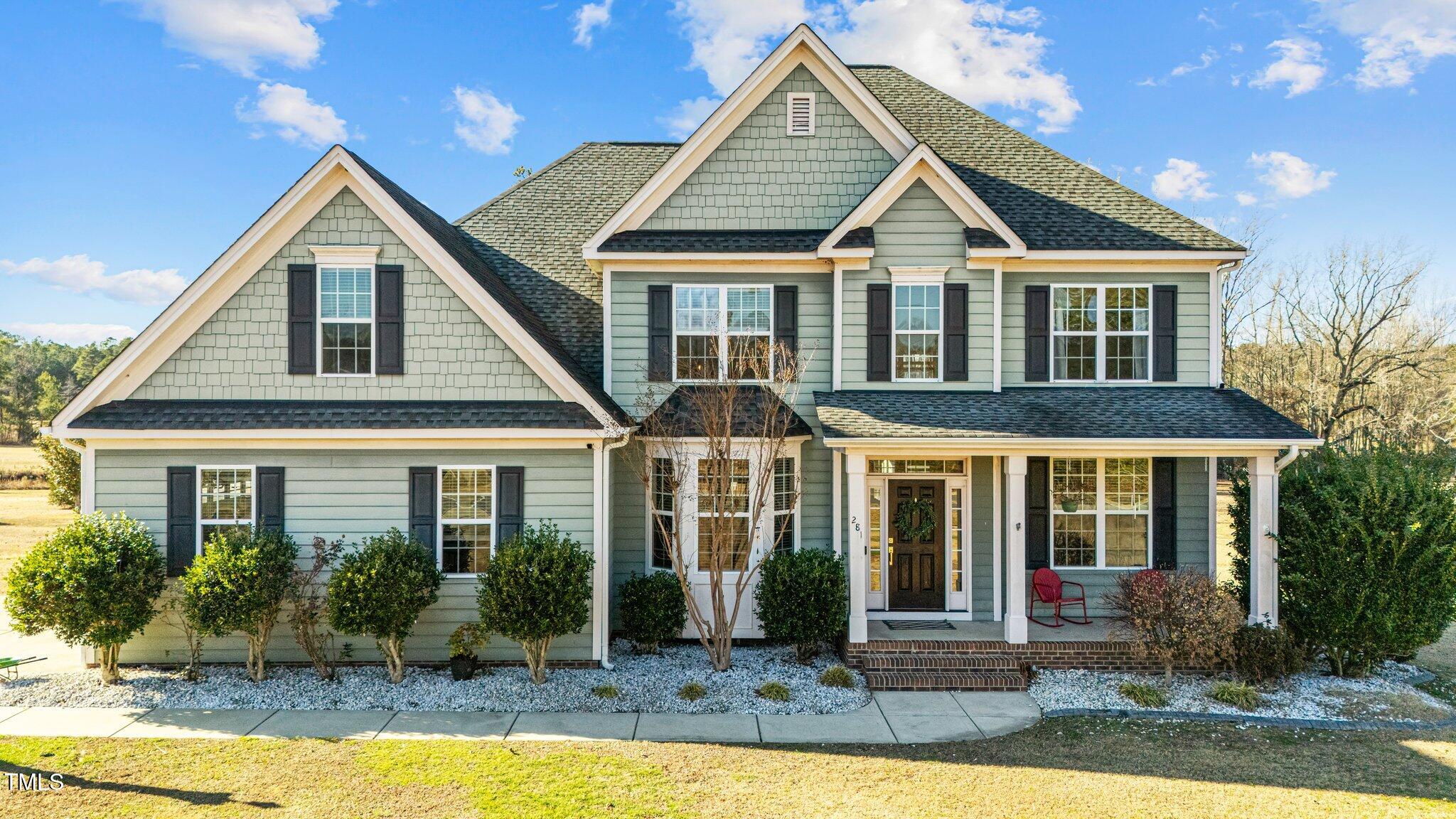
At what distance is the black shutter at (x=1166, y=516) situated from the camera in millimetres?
11797

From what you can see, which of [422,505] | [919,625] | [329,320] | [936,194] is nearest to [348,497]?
[422,505]

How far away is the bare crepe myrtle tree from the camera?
10.3 m

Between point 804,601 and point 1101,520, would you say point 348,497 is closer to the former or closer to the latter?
point 804,601

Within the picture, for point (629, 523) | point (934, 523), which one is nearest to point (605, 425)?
point (629, 523)

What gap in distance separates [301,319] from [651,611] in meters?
6.48

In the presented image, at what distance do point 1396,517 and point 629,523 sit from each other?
419 inches

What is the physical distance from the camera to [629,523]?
1170 centimetres

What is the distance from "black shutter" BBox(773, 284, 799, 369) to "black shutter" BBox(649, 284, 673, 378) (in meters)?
1.70

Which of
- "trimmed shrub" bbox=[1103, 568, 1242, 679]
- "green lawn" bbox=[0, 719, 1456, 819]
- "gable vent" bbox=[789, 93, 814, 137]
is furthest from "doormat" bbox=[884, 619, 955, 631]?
"gable vent" bbox=[789, 93, 814, 137]

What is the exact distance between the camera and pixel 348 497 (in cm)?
1020

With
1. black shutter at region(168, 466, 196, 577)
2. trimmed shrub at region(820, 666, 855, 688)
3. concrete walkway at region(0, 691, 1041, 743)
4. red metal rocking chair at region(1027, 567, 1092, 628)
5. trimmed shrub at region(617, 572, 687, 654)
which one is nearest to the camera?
concrete walkway at region(0, 691, 1041, 743)

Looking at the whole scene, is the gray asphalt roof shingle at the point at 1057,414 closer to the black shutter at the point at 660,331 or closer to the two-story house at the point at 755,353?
the two-story house at the point at 755,353

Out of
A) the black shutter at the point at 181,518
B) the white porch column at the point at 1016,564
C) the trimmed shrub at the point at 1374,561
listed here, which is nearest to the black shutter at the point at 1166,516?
the trimmed shrub at the point at 1374,561

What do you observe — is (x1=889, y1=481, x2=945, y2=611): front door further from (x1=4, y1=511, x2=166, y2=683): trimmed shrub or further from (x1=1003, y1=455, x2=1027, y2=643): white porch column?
(x1=4, y1=511, x2=166, y2=683): trimmed shrub
